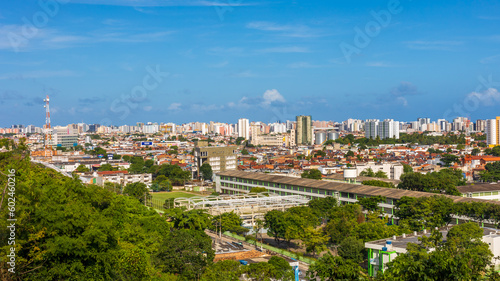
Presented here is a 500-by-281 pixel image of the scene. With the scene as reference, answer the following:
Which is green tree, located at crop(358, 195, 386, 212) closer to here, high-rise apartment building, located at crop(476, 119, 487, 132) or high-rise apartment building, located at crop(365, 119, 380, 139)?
high-rise apartment building, located at crop(365, 119, 380, 139)

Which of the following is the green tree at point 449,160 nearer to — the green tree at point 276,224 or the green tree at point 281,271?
the green tree at point 276,224

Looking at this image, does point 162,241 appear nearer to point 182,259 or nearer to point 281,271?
point 182,259

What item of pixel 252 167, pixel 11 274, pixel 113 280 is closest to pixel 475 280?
pixel 113 280

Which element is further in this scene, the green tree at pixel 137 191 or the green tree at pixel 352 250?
the green tree at pixel 137 191

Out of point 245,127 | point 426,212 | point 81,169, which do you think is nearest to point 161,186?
point 81,169

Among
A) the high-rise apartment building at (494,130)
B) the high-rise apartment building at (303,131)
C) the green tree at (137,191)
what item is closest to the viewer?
the green tree at (137,191)

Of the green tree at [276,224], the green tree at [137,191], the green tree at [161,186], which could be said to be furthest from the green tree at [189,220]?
the green tree at [161,186]

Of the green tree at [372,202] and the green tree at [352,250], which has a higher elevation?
the green tree at [372,202]

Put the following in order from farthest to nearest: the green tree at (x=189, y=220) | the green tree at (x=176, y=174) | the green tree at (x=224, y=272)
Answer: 1. the green tree at (x=176, y=174)
2. the green tree at (x=189, y=220)
3. the green tree at (x=224, y=272)
